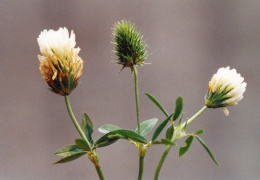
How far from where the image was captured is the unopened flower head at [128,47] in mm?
571

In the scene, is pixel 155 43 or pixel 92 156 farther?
pixel 155 43

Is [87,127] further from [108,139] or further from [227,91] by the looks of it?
[227,91]

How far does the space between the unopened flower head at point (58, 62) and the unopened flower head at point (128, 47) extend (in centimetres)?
8

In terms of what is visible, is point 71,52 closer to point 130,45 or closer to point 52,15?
point 130,45

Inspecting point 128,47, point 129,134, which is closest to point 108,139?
point 129,134

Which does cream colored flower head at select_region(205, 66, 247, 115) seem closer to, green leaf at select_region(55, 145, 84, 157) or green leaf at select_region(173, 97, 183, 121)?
green leaf at select_region(173, 97, 183, 121)

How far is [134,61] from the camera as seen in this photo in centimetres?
58

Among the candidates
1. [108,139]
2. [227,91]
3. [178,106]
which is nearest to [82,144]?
[108,139]

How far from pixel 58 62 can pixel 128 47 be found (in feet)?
0.38

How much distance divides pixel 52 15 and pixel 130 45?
92cm

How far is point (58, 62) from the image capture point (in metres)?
0.52

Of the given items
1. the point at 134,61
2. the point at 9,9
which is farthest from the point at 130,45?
the point at 9,9

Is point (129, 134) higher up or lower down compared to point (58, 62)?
lower down

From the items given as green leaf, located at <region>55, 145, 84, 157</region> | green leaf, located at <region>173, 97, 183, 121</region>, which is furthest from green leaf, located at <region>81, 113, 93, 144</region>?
green leaf, located at <region>173, 97, 183, 121</region>
